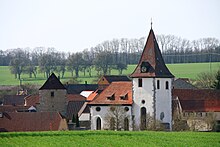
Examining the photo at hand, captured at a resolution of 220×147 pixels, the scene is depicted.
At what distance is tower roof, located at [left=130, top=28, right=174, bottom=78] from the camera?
2488 inches

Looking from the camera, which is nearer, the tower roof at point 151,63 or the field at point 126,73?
the tower roof at point 151,63

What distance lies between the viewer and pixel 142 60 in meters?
63.8

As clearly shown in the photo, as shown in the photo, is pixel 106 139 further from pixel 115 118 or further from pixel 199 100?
pixel 199 100

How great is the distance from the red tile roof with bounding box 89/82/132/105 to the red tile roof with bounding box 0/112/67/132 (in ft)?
19.4

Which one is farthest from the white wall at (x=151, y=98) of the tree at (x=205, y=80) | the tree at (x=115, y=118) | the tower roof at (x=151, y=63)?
the tree at (x=205, y=80)

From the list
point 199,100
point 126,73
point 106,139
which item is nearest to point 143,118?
point 199,100

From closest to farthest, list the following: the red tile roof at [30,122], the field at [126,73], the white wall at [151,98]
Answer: the red tile roof at [30,122] < the white wall at [151,98] < the field at [126,73]

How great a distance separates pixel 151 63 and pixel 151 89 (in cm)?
268

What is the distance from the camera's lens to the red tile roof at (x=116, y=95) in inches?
2530

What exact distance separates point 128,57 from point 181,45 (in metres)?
16.0

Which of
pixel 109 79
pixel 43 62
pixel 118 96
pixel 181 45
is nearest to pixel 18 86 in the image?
pixel 43 62

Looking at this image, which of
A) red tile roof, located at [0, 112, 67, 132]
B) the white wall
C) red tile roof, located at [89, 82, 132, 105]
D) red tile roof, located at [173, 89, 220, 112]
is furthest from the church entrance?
red tile roof, located at [0, 112, 67, 132]

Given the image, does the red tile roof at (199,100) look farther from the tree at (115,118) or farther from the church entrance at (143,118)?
the tree at (115,118)

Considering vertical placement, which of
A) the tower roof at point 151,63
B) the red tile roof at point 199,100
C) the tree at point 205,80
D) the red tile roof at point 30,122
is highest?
the tower roof at point 151,63
